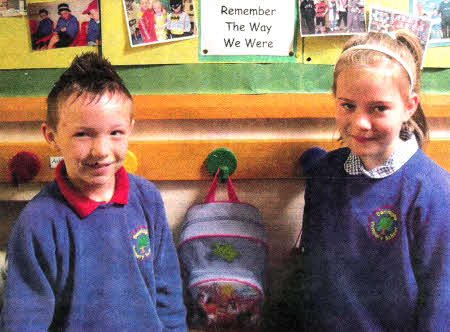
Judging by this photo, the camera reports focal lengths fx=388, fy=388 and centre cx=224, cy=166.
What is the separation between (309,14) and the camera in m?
0.74

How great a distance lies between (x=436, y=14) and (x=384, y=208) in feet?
1.16

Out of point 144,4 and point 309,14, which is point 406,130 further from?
point 144,4

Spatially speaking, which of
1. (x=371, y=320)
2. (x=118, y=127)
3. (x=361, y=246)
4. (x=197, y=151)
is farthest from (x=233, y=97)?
(x=371, y=320)

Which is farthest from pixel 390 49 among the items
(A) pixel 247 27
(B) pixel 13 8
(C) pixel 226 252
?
(B) pixel 13 8

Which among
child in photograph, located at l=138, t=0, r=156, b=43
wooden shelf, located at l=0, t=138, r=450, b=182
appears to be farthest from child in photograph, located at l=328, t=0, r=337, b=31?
child in photograph, located at l=138, t=0, r=156, b=43

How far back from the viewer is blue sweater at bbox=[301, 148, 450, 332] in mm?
626

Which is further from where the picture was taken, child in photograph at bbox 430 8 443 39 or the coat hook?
the coat hook

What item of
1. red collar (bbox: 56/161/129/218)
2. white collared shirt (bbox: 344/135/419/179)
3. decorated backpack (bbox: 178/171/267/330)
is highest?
white collared shirt (bbox: 344/135/419/179)

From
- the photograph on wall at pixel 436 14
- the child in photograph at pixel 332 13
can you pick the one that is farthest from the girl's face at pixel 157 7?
the photograph on wall at pixel 436 14

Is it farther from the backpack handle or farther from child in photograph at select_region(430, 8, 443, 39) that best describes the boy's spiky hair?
child in photograph at select_region(430, 8, 443, 39)

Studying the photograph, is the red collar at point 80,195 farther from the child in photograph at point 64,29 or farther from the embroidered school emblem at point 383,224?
the embroidered school emblem at point 383,224

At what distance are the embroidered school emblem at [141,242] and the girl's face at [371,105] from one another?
392 millimetres

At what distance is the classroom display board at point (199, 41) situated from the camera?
723mm

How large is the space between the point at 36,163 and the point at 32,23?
0.26m
